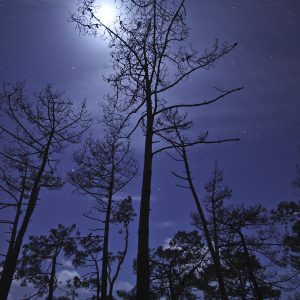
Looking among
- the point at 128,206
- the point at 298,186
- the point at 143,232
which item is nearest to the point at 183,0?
the point at 143,232

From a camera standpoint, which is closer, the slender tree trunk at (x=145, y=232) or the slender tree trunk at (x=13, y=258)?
the slender tree trunk at (x=145, y=232)

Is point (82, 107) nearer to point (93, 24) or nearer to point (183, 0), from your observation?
point (93, 24)

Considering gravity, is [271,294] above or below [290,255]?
below

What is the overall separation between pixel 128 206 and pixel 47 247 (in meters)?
10.2

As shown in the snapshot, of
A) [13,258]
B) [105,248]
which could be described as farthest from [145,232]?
[105,248]

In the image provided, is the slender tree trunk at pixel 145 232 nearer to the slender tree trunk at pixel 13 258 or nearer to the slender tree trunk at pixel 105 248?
the slender tree trunk at pixel 13 258

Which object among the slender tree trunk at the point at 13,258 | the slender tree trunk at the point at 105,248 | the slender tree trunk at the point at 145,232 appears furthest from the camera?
the slender tree trunk at the point at 105,248

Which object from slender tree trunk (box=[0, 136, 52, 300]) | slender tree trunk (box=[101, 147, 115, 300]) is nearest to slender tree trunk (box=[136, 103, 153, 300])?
slender tree trunk (box=[0, 136, 52, 300])

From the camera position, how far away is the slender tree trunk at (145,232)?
12.8 ft

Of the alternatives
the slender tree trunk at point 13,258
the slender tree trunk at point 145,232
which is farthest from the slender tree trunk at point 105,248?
the slender tree trunk at point 145,232

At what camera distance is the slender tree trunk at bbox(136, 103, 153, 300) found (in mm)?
3916

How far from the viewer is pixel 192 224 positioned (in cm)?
Result: 1545

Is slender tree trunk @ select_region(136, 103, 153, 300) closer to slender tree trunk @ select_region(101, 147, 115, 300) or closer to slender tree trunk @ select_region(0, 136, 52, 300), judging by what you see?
slender tree trunk @ select_region(0, 136, 52, 300)

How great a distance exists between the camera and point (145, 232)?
14.4ft
